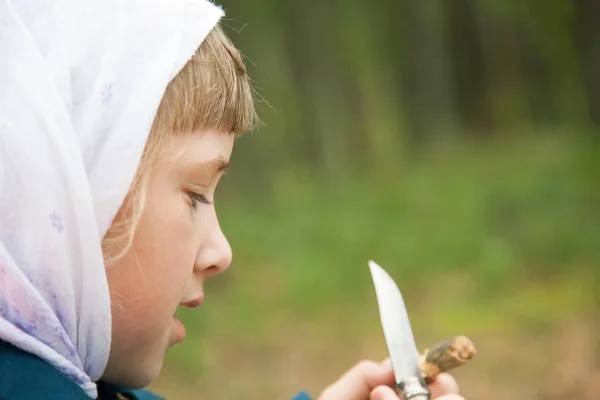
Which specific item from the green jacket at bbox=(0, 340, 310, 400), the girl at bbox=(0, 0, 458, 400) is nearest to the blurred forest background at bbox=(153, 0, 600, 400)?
the girl at bbox=(0, 0, 458, 400)

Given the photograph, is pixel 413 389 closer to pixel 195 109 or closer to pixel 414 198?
pixel 195 109

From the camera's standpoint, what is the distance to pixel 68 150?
3.51 ft

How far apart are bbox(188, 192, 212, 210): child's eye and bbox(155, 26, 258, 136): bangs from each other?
0.31 feet

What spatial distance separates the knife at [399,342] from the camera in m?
1.23

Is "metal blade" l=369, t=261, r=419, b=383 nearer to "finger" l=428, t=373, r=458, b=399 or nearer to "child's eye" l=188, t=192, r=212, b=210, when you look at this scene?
"finger" l=428, t=373, r=458, b=399

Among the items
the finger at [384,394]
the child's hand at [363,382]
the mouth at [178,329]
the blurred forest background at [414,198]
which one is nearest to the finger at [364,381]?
the child's hand at [363,382]

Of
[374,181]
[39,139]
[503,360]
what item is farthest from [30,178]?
[374,181]

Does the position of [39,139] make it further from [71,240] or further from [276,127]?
[276,127]

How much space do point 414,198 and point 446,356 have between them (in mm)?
4484

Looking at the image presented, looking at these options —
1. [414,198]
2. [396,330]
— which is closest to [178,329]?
[396,330]

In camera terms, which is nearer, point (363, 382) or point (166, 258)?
point (166, 258)

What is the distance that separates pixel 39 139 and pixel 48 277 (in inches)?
7.1

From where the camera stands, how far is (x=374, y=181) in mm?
6449

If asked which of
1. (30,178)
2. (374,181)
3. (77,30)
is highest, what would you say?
(374,181)
